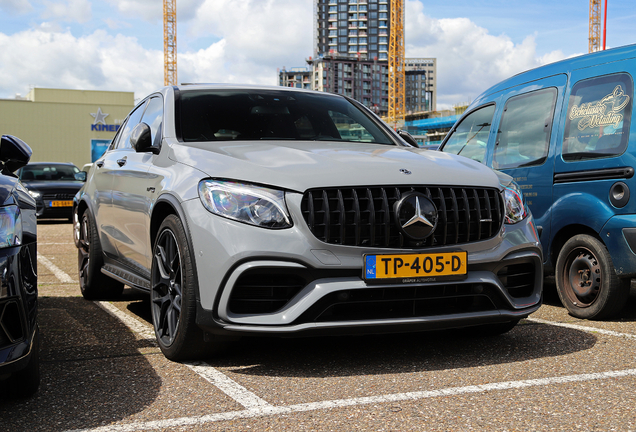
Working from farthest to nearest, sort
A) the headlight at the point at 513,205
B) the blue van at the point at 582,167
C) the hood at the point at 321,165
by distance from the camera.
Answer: the blue van at the point at 582,167, the headlight at the point at 513,205, the hood at the point at 321,165

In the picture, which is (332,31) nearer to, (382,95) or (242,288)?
(382,95)

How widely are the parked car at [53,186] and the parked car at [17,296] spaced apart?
43.6 feet

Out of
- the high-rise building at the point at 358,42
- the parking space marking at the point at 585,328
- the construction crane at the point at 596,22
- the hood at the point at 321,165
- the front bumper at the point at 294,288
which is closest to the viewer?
the front bumper at the point at 294,288

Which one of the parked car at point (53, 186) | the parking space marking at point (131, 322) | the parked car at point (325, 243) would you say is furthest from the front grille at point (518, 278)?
the parked car at point (53, 186)

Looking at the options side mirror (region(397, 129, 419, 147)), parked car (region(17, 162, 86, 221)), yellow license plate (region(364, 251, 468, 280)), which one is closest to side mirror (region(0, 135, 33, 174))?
yellow license plate (region(364, 251, 468, 280))

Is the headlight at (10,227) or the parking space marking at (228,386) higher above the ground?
the headlight at (10,227)

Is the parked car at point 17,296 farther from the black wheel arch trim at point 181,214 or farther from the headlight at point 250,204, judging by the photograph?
the headlight at point 250,204

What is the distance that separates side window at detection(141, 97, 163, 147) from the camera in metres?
4.57

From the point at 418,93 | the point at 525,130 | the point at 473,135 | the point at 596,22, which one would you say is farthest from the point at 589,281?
the point at 418,93

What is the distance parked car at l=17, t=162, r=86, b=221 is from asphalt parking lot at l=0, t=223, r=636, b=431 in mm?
12326

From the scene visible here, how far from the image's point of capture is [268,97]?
15.9 feet

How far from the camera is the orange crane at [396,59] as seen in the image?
98.9 meters

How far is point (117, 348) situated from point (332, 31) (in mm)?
176501

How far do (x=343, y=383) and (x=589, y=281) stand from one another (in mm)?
2562
